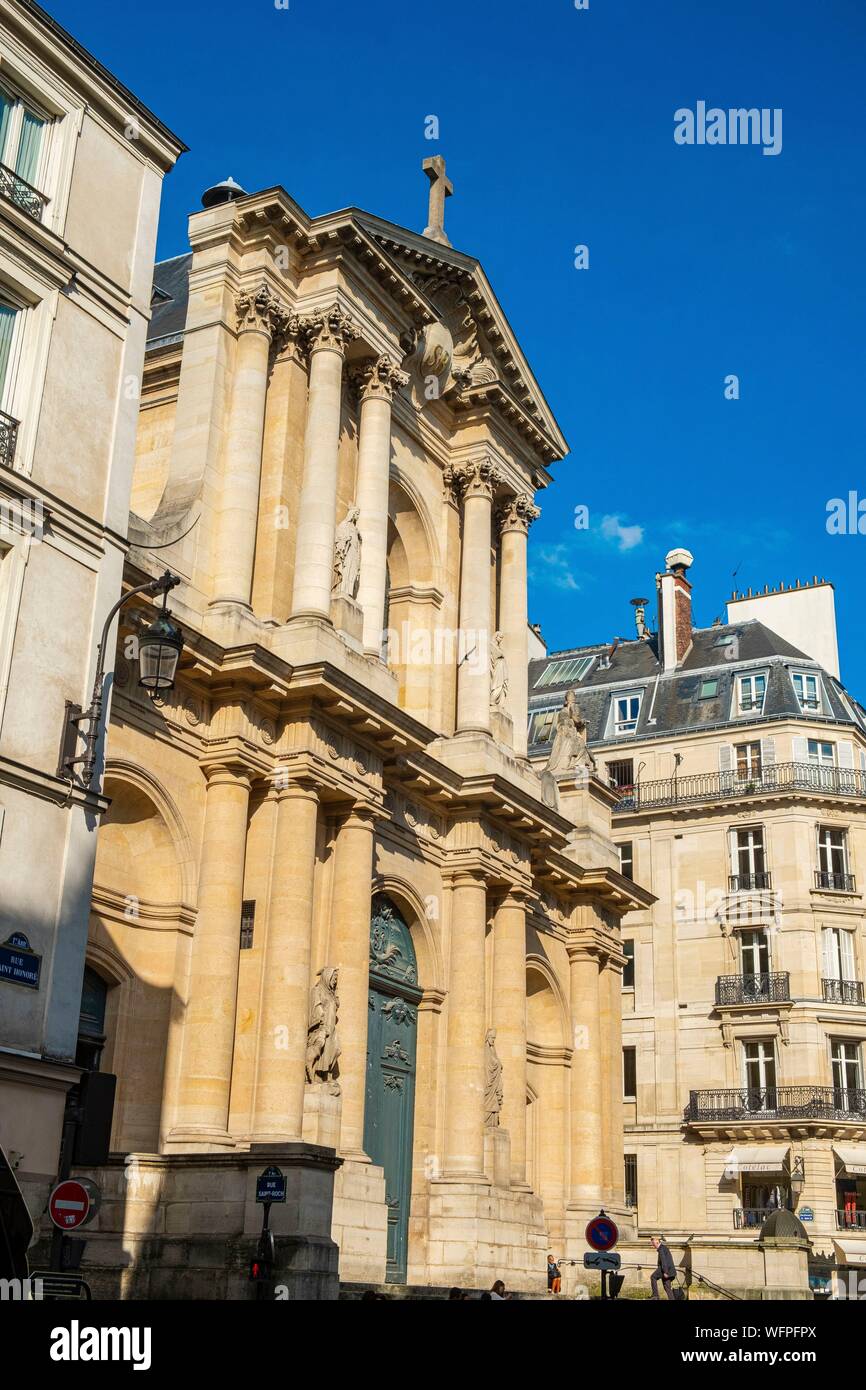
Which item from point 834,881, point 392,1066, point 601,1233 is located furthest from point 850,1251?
point 601,1233

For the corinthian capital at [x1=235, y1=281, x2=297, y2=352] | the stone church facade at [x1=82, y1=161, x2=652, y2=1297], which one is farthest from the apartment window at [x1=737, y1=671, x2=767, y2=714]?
the corinthian capital at [x1=235, y1=281, x2=297, y2=352]

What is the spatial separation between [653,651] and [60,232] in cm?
3747

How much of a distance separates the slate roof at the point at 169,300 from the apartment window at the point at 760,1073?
25.3 m

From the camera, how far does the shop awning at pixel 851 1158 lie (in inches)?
1593

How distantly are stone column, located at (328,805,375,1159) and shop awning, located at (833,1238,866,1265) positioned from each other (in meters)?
20.6

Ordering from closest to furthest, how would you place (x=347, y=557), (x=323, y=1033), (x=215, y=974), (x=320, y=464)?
(x=215, y=974) < (x=323, y=1033) < (x=320, y=464) < (x=347, y=557)

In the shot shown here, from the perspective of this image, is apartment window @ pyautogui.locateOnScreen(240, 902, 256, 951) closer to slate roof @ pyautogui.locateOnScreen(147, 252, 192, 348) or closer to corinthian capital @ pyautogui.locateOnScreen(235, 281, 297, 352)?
corinthian capital @ pyautogui.locateOnScreen(235, 281, 297, 352)

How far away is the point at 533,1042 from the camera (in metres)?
31.8

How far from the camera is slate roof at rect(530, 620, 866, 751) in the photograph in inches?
1857

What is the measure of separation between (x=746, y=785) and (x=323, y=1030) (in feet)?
83.9

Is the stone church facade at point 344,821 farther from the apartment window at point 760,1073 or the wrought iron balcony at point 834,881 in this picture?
the wrought iron balcony at point 834,881

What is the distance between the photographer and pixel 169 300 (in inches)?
1174

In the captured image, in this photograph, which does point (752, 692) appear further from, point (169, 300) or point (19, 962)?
point (19, 962)

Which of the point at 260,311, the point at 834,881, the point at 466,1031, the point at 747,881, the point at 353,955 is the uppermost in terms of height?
the point at 260,311
